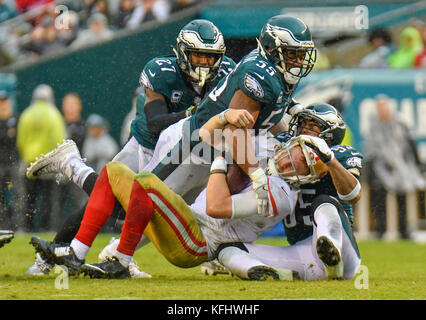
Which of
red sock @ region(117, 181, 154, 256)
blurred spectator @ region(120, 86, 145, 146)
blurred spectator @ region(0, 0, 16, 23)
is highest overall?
blurred spectator @ region(0, 0, 16, 23)

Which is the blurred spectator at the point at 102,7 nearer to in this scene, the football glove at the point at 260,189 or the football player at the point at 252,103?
the football player at the point at 252,103

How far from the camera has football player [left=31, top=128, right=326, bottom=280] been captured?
4461mm

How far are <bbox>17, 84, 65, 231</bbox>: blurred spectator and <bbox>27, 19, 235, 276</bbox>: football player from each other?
3.14 m

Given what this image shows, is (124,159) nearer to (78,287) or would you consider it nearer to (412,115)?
(78,287)

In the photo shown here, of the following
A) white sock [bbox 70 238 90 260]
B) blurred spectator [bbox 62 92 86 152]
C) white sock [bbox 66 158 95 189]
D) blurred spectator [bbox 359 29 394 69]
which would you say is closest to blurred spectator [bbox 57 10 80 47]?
blurred spectator [bbox 62 92 86 152]

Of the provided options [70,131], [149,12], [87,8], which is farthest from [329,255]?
[87,8]

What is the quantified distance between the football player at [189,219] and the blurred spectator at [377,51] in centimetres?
572

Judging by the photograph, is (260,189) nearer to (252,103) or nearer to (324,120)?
(252,103)

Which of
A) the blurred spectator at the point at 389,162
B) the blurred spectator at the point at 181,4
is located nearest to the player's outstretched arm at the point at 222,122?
the blurred spectator at the point at 181,4

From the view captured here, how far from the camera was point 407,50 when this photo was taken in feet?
34.2

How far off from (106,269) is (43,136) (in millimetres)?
4533

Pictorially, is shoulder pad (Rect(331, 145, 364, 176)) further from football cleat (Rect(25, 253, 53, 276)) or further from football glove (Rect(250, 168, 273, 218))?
football cleat (Rect(25, 253, 53, 276))

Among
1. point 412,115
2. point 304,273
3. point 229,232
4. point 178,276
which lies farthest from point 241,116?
point 412,115

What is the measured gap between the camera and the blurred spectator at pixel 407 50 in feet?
34.0
